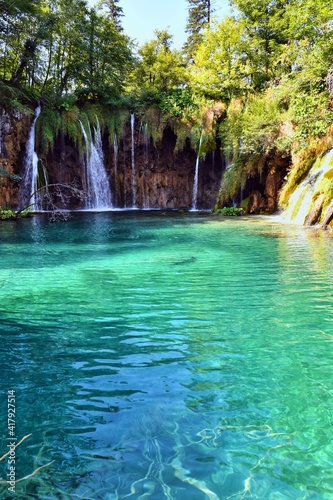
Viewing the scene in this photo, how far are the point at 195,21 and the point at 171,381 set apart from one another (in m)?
48.4

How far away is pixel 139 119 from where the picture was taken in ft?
94.0

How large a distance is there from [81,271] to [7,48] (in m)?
24.9

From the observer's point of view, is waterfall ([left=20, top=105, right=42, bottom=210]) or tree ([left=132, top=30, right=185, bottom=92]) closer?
waterfall ([left=20, top=105, right=42, bottom=210])

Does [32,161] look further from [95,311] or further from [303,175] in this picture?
[95,311]

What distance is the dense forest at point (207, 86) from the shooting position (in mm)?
19484

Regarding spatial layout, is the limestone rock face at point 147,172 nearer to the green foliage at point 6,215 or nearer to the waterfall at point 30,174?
the waterfall at point 30,174

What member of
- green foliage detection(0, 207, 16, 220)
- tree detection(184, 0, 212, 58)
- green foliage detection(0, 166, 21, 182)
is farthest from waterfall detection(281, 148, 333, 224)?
tree detection(184, 0, 212, 58)

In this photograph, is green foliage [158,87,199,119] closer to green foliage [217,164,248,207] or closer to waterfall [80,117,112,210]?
waterfall [80,117,112,210]

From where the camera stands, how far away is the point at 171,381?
371 centimetres

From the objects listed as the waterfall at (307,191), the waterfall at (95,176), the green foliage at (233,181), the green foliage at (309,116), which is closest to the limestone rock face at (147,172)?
the waterfall at (95,176)

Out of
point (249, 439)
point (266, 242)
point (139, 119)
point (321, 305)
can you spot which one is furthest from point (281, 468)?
point (139, 119)

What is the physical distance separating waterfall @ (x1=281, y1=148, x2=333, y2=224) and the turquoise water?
9.13 m

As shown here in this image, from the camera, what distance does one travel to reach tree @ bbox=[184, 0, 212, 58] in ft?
144

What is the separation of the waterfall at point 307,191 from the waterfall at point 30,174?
1497 cm
